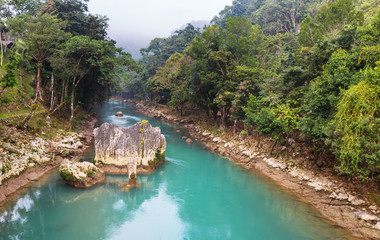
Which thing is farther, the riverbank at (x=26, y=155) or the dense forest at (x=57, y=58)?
the dense forest at (x=57, y=58)

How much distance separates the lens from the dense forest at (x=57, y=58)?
66.4 ft

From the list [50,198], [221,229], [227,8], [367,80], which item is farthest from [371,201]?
[227,8]

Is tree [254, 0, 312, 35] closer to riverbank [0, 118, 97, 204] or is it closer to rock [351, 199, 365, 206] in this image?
rock [351, 199, 365, 206]

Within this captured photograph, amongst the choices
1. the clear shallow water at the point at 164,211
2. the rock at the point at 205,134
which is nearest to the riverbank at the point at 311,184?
the clear shallow water at the point at 164,211

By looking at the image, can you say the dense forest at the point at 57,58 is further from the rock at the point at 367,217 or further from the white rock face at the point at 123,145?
the rock at the point at 367,217

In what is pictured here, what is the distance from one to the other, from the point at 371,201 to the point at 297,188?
426 centimetres

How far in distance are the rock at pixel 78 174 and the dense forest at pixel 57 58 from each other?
22.0ft

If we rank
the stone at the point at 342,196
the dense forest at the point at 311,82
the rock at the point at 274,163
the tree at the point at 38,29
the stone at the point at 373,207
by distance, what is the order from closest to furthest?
the dense forest at the point at 311,82 → the stone at the point at 373,207 → the stone at the point at 342,196 → the rock at the point at 274,163 → the tree at the point at 38,29

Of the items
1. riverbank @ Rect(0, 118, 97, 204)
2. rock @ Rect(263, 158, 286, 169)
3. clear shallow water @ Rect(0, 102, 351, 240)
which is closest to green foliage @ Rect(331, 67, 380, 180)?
clear shallow water @ Rect(0, 102, 351, 240)

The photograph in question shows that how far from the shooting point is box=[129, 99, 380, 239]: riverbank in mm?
11766

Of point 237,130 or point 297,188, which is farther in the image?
point 237,130

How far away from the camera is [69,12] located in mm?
29609

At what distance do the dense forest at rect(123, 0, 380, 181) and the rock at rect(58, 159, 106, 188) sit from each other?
14.0 m

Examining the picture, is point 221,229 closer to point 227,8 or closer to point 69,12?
point 69,12
